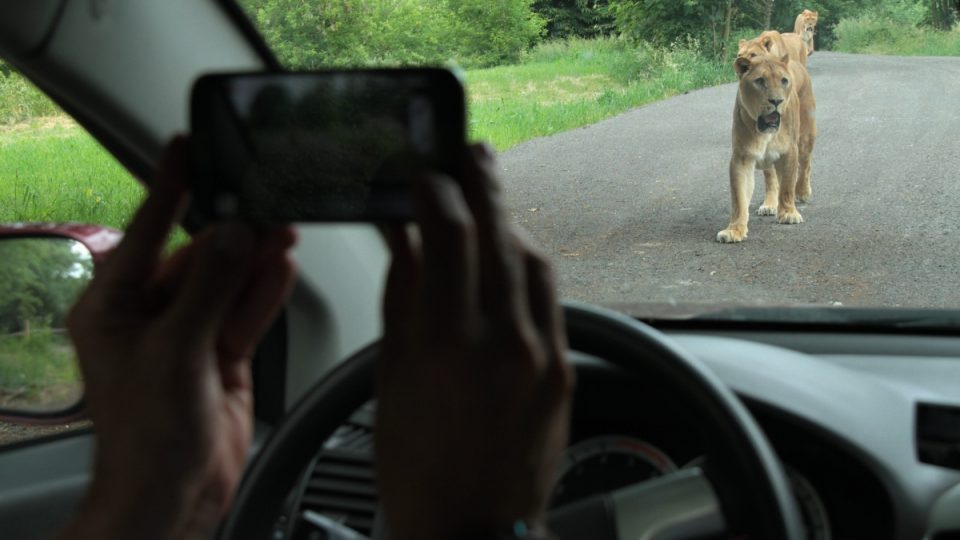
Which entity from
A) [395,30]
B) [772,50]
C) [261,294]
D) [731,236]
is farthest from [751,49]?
[261,294]

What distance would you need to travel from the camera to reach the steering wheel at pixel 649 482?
4.73ft

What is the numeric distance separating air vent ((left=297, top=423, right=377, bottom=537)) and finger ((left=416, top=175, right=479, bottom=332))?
1202 mm

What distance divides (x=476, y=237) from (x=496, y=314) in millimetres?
54

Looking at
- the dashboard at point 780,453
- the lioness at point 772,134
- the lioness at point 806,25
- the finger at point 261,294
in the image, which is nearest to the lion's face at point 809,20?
the lioness at point 806,25

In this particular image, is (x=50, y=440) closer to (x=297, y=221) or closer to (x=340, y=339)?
(x=340, y=339)

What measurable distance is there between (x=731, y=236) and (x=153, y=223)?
7.36 ft

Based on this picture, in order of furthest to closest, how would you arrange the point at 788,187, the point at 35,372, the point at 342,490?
the point at 788,187, the point at 35,372, the point at 342,490

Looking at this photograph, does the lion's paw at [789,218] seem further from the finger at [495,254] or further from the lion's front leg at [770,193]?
the finger at [495,254]

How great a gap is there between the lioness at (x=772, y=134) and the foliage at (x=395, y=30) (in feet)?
2.42

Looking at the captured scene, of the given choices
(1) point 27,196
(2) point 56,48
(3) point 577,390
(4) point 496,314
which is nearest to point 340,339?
(3) point 577,390

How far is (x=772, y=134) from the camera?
11.0ft

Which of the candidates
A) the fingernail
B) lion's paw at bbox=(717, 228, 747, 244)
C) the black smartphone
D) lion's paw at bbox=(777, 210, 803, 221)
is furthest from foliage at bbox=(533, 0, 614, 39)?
the fingernail

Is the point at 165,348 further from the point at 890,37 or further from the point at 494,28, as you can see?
the point at 890,37

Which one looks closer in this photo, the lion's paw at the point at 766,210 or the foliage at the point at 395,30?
the foliage at the point at 395,30
